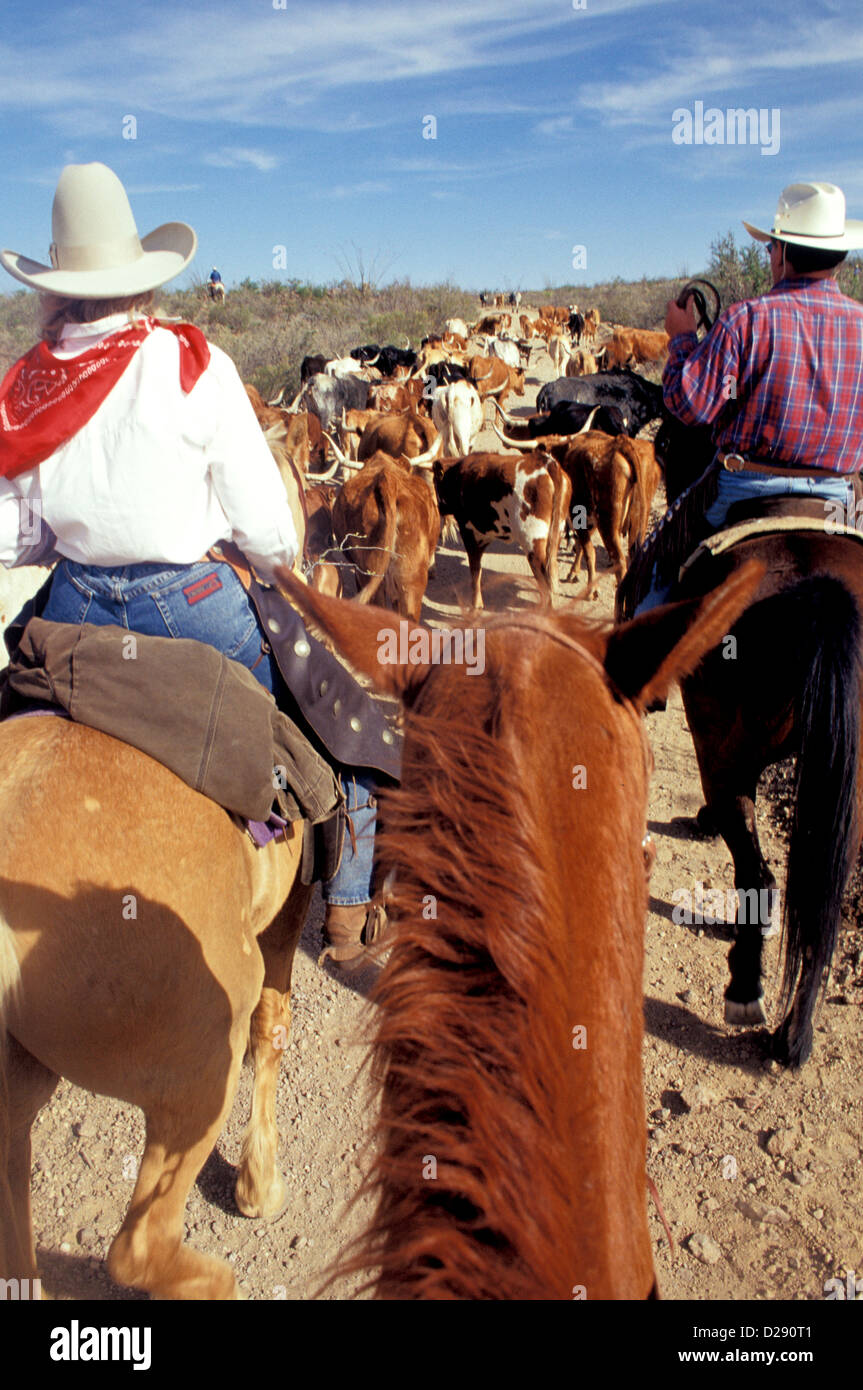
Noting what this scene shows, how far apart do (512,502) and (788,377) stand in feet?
18.6

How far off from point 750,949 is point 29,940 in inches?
126

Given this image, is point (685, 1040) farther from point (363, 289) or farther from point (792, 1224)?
point (363, 289)

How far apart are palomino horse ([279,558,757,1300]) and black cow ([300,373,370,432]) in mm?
16455

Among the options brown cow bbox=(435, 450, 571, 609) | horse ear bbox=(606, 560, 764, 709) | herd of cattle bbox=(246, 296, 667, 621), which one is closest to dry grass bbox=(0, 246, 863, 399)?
herd of cattle bbox=(246, 296, 667, 621)

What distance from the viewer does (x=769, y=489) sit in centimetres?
384

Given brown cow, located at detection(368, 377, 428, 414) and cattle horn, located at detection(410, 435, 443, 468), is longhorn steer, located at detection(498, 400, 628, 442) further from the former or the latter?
cattle horn, located at detection(410, 435, 443, 468)

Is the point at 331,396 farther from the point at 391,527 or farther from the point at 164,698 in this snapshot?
the point at 164,698

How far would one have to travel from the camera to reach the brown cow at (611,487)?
9.40 m

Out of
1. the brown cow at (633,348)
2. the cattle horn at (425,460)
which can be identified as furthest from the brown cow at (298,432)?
the brown cow at (633,348)

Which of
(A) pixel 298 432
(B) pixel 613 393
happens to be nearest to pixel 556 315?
(B) pixel 613 393

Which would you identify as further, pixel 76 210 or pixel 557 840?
pixel 76 210

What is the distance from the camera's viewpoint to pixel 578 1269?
937mm

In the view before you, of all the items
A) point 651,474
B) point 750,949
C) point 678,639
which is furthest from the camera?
point 651,474
